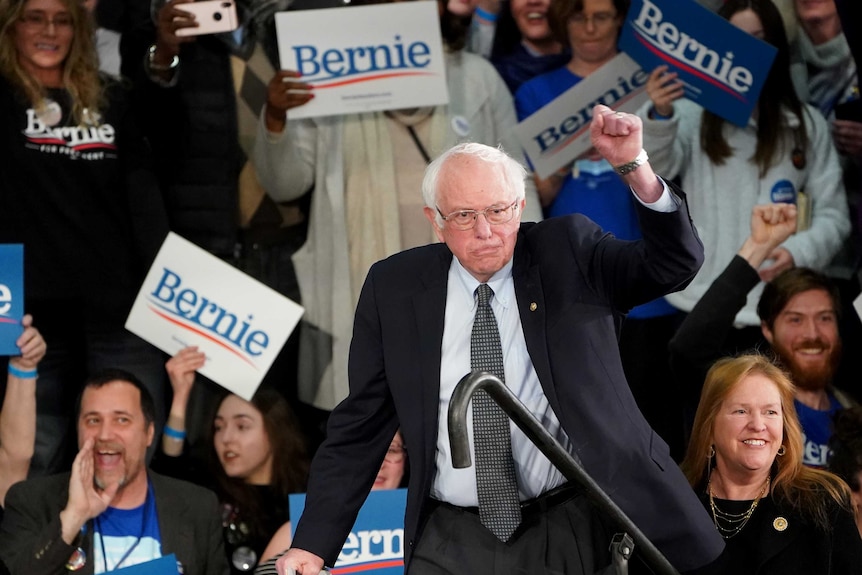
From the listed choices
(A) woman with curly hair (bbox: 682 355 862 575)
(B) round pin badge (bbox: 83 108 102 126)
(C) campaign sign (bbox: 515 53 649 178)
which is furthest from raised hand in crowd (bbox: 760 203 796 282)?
(B) round pin badge (bbox: 83 108 102 126)

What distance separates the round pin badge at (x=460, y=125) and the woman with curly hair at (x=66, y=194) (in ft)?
3.72

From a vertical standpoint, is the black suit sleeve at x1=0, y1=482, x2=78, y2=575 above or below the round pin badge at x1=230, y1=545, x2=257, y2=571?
above

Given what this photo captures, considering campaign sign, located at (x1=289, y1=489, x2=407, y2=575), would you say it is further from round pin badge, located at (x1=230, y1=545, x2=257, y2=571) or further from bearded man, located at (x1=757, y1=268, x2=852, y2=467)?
bearded man, located at (x1=757, y1=268, x2=852, y2=467)

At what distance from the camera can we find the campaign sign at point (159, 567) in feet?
14.3

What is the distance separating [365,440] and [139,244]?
89.4 inches

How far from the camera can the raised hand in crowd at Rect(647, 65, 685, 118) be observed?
16.9ft

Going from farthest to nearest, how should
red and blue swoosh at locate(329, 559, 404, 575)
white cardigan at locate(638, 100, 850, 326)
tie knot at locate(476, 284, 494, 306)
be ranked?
white cardigan at locate(638, 100, 850, 326)
red and blue swoosh at locate(329, 559, 404, 575)
tie knot at locate(476, 284, 494, 306)

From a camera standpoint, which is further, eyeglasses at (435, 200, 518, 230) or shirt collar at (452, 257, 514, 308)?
shirt collar at (452, 257, 514, 308)

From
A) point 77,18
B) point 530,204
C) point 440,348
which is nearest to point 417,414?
point 440,348

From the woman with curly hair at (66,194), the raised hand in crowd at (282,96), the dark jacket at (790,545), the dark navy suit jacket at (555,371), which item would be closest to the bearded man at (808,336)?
the dark jacket at (790,545)

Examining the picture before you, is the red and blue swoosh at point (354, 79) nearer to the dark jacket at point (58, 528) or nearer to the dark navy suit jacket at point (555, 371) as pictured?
the dark jacket at point (58, 528)

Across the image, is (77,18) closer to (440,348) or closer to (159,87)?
(159,87)

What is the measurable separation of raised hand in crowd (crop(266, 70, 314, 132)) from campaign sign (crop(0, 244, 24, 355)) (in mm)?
989

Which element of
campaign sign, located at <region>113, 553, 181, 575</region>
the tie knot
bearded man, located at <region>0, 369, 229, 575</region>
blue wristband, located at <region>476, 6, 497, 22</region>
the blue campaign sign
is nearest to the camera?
the tie knot
